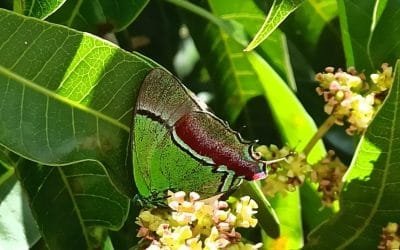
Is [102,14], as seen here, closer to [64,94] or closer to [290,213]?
[64,94]

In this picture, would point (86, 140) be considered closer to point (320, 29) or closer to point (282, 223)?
point (282, 223)

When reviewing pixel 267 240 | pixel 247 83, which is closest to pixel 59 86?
pixel 267 240

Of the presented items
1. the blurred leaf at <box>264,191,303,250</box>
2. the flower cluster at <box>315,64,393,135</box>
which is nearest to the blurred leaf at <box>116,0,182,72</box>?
the blurred leaf at <box>264,191,303,250</box>

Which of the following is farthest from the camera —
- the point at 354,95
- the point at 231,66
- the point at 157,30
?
the point at 157,30

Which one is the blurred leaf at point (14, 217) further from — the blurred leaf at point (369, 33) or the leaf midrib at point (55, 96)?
the blurred leaf at point (369, 33)

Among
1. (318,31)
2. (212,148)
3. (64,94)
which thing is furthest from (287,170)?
(318,31)

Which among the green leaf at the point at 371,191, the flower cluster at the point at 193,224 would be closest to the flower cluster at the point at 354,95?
the green leaf at the point at 371,191
